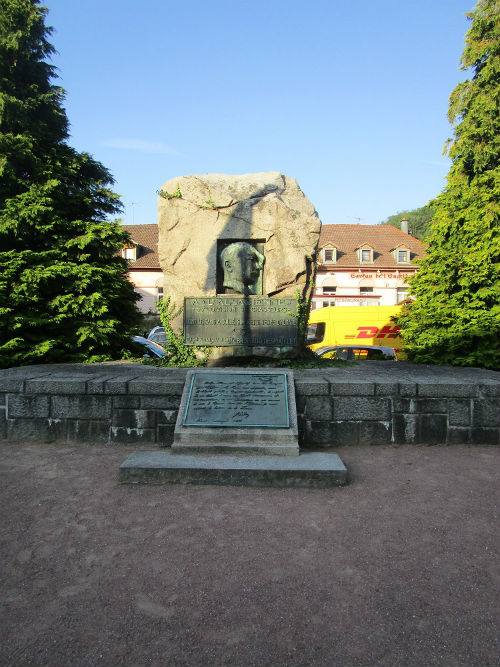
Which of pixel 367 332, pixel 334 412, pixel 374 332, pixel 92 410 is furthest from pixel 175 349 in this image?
pixel 374 332

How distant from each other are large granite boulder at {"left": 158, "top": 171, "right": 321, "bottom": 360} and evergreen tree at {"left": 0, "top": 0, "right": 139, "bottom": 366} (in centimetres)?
219

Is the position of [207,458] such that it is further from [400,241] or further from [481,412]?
[400,241]

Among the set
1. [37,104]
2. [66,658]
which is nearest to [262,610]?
[66,658]

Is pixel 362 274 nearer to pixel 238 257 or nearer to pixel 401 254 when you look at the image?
pixel 401 254

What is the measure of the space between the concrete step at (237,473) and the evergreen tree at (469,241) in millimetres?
4539

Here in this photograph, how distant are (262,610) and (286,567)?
377 mm

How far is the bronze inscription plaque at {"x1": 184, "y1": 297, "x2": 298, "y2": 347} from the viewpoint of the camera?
232 inches

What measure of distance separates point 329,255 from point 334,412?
87.3 feet

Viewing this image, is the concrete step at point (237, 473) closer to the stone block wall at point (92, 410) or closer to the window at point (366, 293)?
the stone block wall at point (92, 410)

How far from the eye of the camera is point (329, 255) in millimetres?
29953

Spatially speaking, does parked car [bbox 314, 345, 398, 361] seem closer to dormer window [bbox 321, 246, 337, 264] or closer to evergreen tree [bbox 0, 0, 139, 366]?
evergreen tree [bbox 0, 0, 139, 366]

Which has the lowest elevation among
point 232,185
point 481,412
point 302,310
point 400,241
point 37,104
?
point 481,412

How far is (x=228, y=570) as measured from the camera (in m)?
2.24

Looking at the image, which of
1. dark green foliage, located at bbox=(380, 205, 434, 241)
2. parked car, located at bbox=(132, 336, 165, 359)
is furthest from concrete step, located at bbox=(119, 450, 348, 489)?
dark green foliage, located at bbox=(380, 205, 434, 241)
